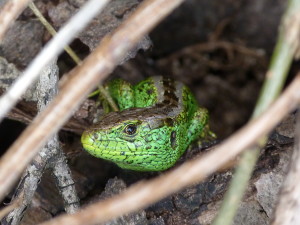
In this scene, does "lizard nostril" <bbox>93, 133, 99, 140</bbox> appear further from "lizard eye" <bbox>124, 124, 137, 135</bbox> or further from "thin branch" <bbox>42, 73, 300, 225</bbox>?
"thin branch" <bbox>42, 73, 300, 225</bbox>

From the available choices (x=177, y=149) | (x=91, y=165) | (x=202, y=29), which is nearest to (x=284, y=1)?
(x=202, y=29)

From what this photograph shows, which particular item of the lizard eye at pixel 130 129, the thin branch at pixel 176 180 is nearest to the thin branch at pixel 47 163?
the lizard eye at pixel 130 129

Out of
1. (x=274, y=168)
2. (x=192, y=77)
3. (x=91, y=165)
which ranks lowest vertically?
(x=192, y=77)

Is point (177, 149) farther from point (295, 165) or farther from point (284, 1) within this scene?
point (284, 1)

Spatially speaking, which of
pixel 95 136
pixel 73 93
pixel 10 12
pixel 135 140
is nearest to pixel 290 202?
pixel 73 93

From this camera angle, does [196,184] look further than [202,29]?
No

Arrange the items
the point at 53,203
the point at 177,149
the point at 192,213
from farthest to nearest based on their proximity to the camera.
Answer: the point at 177,149
the point at 53,203
the point at 192,213

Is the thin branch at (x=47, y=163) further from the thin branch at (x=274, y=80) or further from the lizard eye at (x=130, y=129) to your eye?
the thin branch at (x=274, y=80)
